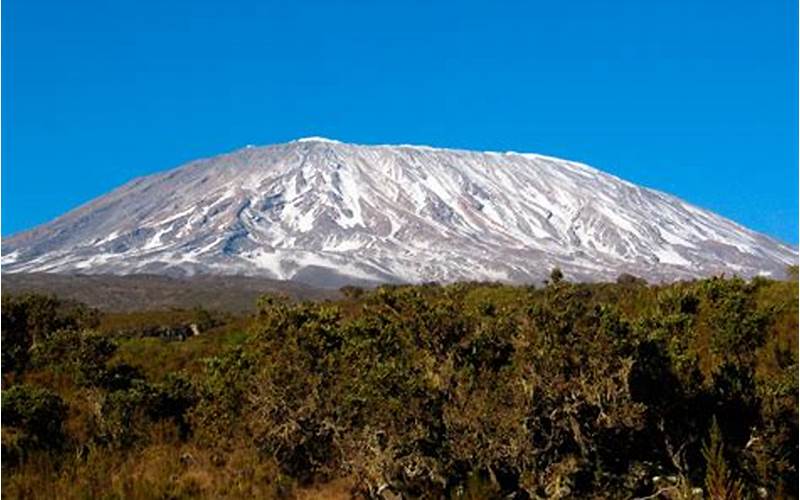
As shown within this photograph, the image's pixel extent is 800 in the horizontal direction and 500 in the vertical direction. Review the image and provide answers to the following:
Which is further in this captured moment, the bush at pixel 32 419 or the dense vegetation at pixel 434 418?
the bush at pixel 32 419

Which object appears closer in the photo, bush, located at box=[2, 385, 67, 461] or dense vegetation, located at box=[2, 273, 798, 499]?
dense vegetation, located at box=[2, 273, 798, 499]

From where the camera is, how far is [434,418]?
9.66 m

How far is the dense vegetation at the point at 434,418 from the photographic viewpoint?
9.50 meters

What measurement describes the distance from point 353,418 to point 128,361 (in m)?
10.3

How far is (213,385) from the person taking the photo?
12.3 metres

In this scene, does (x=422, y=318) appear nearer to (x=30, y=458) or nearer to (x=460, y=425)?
(x=460, y=425)

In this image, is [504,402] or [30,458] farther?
[30,458]

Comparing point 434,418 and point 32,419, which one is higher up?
point 434,418

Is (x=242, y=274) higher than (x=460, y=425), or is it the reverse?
(x=242, y=274)

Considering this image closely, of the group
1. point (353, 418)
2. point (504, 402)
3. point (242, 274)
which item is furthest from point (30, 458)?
point (242, 274)

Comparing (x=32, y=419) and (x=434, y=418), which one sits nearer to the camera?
(x=434, y=418)

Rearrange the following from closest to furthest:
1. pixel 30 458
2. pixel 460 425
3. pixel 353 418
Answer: pixel 460 425 < pixel 353 418 < pixel 30 458

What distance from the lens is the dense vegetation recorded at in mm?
9500

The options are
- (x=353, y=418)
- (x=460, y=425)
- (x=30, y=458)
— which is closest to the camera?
(x=460, y=425)
